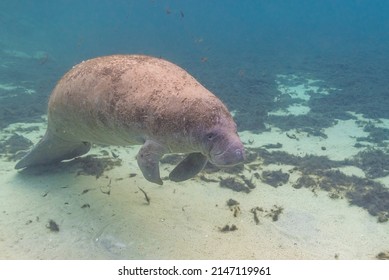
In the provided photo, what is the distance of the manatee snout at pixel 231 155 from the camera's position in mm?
4078

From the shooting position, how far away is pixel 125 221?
559 centimetres

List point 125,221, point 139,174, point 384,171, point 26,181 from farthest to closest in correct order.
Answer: point 384,171 → point 139,174 → point 26,181 → point 125,221

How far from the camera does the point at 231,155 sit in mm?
4090

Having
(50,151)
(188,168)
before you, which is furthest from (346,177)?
(50,151)

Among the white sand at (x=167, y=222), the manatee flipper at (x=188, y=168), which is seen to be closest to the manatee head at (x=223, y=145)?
the manatee flipper at (x=188, y=168)

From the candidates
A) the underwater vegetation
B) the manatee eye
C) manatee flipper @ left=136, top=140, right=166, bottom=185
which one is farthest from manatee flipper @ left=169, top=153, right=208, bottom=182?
the underwater vegetation

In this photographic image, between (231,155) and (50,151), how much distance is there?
436 centimetres

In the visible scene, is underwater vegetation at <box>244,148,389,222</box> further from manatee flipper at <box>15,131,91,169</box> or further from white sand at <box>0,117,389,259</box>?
manatee flipper at <box>15,131,91,169</box>

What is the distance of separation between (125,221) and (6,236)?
164 centimetres

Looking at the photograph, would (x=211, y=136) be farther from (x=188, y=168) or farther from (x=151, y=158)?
(x=188, y=168)

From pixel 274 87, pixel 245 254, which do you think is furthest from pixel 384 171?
pixel 274 87

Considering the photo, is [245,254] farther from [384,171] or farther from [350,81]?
[350,81]

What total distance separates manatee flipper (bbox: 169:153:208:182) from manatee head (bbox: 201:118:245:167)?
86 cm

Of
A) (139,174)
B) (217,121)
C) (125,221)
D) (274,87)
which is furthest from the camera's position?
(274,87)
